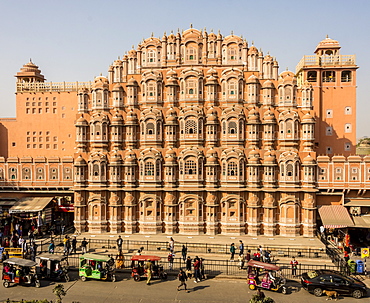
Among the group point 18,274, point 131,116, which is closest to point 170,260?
point 18,274

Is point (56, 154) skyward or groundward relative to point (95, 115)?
groundward

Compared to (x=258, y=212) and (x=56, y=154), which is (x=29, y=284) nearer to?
(x=258, y=212)

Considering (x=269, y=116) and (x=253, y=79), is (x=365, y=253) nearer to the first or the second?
(x=269, y=116)

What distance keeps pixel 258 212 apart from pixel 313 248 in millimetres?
7103

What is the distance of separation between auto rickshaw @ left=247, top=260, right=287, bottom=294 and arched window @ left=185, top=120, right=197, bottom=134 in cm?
1799

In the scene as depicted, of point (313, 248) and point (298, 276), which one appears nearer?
point (298, 276)

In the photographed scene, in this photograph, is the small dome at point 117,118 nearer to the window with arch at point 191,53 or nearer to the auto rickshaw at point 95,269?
the window with arch at point 191,53

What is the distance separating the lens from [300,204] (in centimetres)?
3947

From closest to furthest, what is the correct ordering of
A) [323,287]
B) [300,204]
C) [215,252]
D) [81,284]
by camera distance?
[323,287]
[81,284]
[215,252]
[300,204]

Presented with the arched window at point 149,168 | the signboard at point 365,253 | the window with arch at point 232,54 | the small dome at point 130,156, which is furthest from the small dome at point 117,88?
the signboard at point 365,253

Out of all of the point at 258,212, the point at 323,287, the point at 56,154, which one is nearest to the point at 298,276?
the point at 323,287

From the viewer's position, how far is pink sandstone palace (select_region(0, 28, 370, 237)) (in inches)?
1566

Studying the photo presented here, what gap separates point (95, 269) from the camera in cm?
2797

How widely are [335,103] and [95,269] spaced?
35735mm
